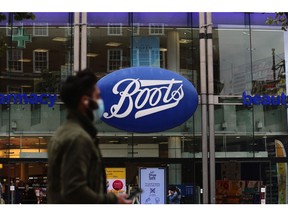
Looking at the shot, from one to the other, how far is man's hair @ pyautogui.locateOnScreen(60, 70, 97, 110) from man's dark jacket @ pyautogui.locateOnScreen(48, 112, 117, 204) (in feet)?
0.21

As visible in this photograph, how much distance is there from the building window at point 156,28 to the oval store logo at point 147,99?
5.14 ft

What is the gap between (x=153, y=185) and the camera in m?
18.5

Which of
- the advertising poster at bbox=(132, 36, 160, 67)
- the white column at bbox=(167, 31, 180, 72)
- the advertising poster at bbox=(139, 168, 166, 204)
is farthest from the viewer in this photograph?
the white column at bbox=(167, 31, 180, 72)

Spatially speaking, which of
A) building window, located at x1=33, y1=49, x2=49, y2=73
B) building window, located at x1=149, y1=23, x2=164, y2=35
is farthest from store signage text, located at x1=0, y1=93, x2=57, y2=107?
building window, located at x1=149, y1=23, x2=164, y2=35

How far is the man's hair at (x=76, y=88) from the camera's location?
289cm

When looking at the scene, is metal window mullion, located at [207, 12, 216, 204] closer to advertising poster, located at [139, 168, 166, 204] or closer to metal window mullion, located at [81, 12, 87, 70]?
advertising poster, located at [139, 168, 166, 204]

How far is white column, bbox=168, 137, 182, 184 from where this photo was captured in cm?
1891

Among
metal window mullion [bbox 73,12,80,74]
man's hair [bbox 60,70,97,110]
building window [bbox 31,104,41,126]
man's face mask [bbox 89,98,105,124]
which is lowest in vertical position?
man's face mask [bbox 89,98,105,124]

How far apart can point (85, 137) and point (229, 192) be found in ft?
54.9

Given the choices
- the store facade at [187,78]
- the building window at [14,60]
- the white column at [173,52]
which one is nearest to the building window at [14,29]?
the store facade at [187,78]

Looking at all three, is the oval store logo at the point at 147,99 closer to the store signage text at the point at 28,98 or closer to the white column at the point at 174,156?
the white column at the point at 174,156

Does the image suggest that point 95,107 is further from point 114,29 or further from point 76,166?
point 114,29
